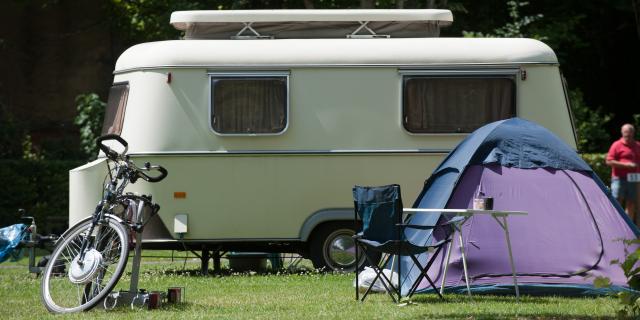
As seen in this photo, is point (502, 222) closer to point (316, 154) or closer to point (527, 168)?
point (527, 168)

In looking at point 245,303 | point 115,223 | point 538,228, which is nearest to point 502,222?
point 538,228

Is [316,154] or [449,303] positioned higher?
[316,154]

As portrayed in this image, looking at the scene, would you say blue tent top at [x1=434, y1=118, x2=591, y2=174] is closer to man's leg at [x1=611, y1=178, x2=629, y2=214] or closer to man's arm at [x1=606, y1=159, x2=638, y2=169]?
man's arm at [x1=606, y1=159, x2=638, y2=169]

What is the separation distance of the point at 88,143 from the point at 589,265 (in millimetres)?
14185

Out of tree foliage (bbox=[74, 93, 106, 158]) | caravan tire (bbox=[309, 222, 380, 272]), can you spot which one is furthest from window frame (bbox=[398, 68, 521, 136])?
tree foliage (bbox=[74, 93, 106, 158])

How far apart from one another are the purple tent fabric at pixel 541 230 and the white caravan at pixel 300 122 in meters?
2.05

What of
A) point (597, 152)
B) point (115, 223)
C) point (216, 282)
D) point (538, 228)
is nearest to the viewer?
point (115, 223)

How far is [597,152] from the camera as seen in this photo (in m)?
22.4

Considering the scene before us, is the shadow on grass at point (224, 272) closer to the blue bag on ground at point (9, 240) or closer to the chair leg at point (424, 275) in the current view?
the blue bag on ground at point (9, 240)

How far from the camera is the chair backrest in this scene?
32.4ft

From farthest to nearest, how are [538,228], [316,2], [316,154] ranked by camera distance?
1. [316,2]
2. [316,154]
3. [538,228]

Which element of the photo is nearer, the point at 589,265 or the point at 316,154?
the point at 589,265

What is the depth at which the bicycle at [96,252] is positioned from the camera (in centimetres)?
900

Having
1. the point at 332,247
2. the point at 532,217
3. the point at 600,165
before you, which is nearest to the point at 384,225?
the point at 532,217
